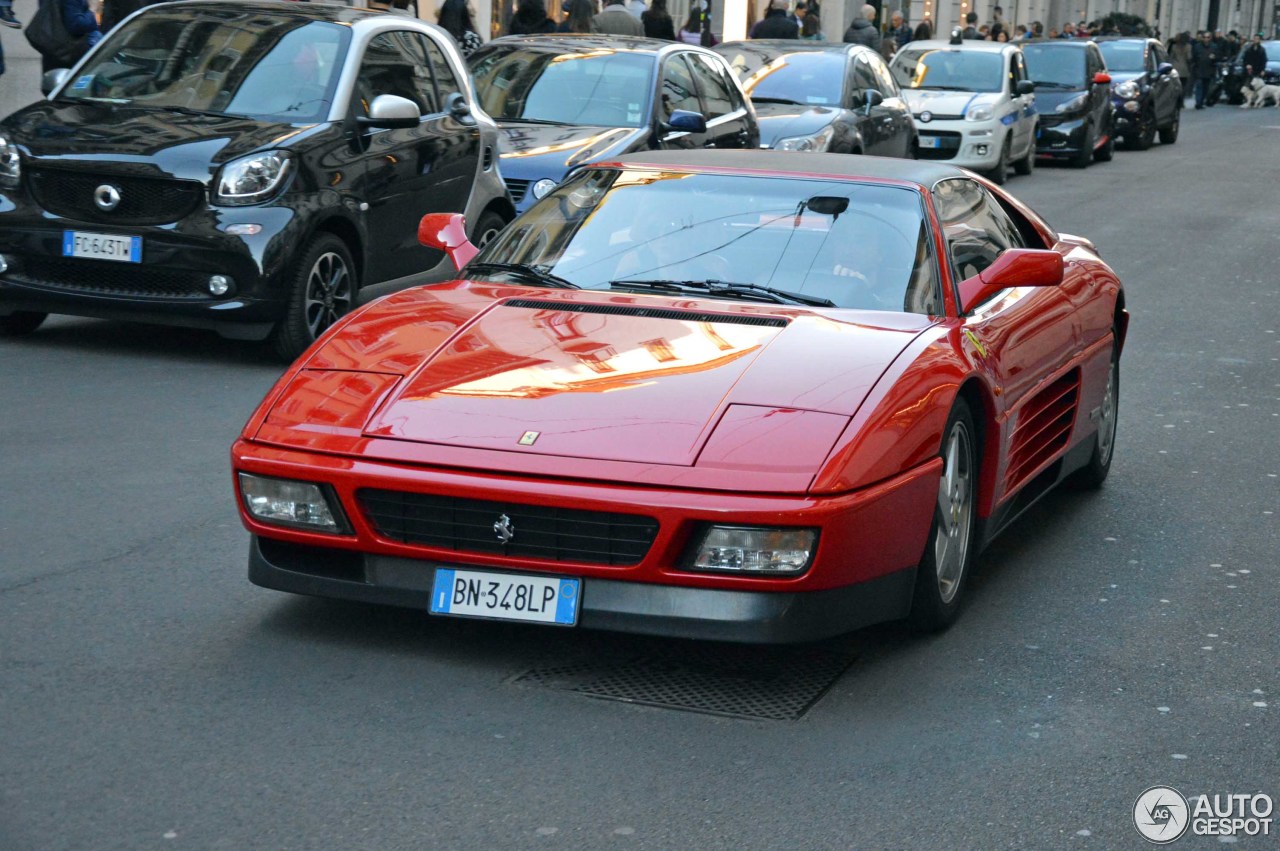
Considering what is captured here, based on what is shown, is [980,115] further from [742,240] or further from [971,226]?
[742,240]

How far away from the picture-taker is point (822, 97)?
55.9 ft

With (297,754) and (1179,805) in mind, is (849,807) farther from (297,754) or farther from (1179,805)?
(297,754)

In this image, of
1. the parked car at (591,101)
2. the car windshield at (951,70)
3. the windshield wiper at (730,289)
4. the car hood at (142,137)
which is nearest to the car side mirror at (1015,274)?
the windshield wiper at (730,289)

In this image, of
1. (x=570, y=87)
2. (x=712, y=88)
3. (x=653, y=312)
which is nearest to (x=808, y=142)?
(x=712, y=88)

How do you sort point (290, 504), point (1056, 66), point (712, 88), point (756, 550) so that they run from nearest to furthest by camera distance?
1. point (756, 550)
2. point (290, 504)
3. point (712, 88)
4. point (1056, 66)

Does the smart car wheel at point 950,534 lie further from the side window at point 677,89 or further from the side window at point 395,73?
the side window at point 677,89

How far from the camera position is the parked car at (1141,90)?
93.0ft

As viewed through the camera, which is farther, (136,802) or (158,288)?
(158,288)

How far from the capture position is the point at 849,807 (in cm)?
384

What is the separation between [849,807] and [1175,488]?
373 centimetres

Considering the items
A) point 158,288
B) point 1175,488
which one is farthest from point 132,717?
point 158,288

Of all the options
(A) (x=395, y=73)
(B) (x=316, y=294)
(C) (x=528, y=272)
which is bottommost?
(B) (x=316, y=294)

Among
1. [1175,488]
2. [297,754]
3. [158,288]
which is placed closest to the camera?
[297,754]

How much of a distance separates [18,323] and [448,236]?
166 inches
